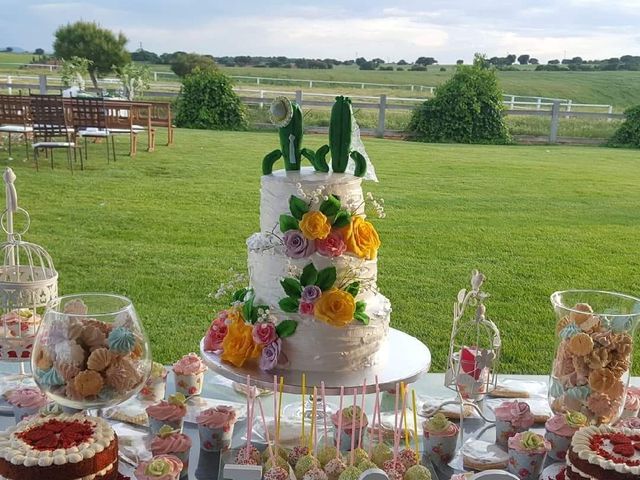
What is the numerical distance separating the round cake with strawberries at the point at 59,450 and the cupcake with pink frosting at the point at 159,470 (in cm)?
6

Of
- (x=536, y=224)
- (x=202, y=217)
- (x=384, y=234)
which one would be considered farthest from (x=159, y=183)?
(x=536, y=224)

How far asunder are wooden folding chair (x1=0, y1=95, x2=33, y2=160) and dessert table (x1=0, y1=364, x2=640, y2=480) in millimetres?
9483

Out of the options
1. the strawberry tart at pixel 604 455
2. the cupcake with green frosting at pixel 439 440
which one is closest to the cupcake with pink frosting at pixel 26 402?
the cupcake with green frosting at pixel 439 440

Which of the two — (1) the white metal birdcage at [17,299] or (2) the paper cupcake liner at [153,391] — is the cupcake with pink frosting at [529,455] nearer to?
(2) the paper cupcake liner at [153,391]

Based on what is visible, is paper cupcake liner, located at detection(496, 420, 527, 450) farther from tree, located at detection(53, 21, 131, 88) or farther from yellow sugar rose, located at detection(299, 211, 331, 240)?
tree, located at detection(53, 21, 131, 88)

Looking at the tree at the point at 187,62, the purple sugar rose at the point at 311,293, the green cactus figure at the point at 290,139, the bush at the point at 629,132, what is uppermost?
the tree at the point at 187,62

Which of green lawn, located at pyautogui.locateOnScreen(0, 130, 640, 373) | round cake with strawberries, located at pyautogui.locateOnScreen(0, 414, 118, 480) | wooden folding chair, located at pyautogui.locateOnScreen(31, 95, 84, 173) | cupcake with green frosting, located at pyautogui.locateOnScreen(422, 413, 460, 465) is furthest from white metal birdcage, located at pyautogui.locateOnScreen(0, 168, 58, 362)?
wooden folding chair, located at pyautogui.locateOnScreen(31, 95, 84, 173)

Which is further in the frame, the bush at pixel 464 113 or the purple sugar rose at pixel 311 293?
the bush at pixel 464 113

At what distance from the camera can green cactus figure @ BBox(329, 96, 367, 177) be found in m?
1.96

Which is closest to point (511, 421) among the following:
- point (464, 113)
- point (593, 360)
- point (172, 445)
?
point (593, 360)

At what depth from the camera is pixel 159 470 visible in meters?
1.49

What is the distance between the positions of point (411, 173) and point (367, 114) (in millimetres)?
9868

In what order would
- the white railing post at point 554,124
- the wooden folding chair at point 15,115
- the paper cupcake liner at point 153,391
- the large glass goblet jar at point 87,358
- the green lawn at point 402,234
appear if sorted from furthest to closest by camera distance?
1. the white railing post at point 554,124
2. the wooden folding chair at point 15,115
3. the green lawn at point 402,234
4. the paper cupcake liner at point 153,391
5. the large glass goblet jar at point 87,358

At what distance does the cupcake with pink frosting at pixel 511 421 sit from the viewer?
187 cm
